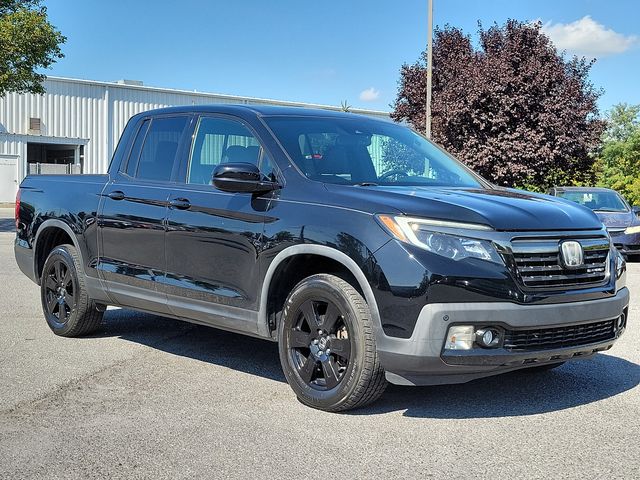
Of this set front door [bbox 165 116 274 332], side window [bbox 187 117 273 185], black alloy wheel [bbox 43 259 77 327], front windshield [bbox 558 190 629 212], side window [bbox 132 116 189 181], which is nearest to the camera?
front door [bbox 165 116 274 332]

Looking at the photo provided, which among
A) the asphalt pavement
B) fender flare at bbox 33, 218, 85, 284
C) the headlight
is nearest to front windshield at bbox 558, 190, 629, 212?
the asphalt pavement

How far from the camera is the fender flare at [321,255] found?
4.39m

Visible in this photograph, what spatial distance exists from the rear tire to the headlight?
3.37m

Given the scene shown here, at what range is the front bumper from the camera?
13.8ft

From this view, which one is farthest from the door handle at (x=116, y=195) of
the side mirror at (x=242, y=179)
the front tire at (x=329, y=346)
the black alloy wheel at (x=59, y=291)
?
the front tire at (x=329, y=346)

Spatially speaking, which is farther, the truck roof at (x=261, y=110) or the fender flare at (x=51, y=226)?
the fender flare at (x=51, y=226)

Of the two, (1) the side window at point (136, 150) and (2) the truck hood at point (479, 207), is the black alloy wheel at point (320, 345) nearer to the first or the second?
(2) the truck hood at point (479, 207)

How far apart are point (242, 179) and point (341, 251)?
0.90 metres

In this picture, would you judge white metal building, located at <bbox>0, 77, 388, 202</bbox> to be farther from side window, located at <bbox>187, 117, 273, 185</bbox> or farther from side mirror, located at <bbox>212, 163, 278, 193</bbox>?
side mirror, located at <bbox>212, 163, 278, 193</bbox>

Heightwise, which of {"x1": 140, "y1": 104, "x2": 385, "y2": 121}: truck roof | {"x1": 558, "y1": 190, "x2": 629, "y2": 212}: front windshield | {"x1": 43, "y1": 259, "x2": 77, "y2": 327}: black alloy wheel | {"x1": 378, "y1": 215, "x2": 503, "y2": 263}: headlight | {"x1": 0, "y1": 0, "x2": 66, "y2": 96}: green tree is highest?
{"x1": 0, "y1": 0, "x2": 66, "y2": 96}: green tree

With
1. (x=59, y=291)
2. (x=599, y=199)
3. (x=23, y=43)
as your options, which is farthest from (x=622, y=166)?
(x=59, y=291)

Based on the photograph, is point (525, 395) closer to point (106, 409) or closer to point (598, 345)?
point (598, 345)

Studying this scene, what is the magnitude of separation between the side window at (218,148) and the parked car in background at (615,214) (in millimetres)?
11133

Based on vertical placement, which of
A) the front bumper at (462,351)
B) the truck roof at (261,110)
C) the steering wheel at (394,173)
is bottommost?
the front bumper at (462,351)
